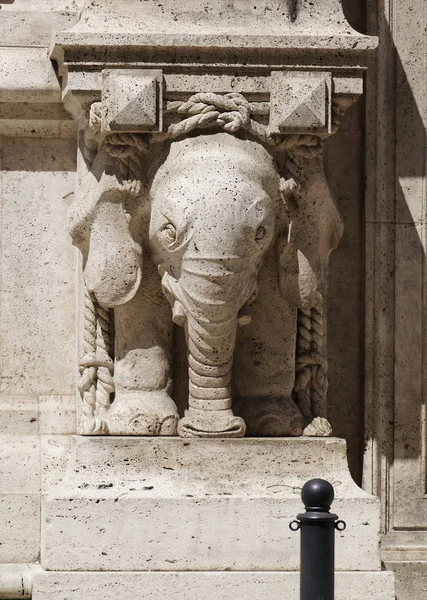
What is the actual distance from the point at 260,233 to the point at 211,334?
0.38 meters

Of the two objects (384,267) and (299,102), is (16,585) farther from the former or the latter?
(299,102)

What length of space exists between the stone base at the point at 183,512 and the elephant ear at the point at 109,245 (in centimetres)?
54

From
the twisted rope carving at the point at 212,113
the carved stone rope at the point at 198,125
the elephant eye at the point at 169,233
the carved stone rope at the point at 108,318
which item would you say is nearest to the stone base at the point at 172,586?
the carved stone rope at the point at 108,318

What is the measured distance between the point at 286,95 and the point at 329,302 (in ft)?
3.40

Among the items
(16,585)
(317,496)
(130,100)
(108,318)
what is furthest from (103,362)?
(317,496)

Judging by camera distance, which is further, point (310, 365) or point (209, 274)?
point (310, 365)

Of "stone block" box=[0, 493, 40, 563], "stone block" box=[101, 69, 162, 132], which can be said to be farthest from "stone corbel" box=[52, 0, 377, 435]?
"stone block" box=[0, 493, 40, 563]

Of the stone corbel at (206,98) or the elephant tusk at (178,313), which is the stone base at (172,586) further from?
the elephant tusk at (178,313)

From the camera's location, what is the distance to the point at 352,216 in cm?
703

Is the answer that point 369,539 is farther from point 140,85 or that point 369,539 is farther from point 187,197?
point 140,85

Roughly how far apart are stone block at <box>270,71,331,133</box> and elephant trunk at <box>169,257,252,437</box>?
20.2 inches

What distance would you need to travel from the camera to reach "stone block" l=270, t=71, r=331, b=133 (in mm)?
6273

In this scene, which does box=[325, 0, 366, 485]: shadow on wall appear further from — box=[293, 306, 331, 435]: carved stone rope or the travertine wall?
box=[293, 306, 331, 435]: carved stone rope

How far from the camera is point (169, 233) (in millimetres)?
6227
